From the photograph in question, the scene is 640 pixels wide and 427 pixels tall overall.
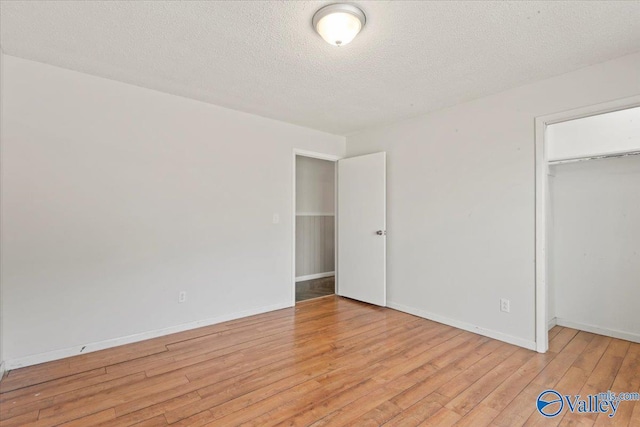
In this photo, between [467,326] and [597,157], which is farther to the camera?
[467,326]

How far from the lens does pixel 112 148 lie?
2.75m

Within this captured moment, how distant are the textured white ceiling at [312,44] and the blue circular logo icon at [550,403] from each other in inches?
93.8

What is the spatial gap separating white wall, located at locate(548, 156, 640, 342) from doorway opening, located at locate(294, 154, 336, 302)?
10.4 feet

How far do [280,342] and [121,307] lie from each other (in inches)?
58.0

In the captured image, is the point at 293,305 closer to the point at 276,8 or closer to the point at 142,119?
the point at 142,119

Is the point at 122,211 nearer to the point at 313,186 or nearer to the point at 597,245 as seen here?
the point at 313,186

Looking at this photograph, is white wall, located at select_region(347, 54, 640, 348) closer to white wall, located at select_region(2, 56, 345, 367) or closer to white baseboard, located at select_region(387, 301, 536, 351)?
white baseboard, located at select_region(387, 301, 536, 351)

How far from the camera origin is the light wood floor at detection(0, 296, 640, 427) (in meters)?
1.82

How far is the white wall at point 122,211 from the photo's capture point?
7.87 ft

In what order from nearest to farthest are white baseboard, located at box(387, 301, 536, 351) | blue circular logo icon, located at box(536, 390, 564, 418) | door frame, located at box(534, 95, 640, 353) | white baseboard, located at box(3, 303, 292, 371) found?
blue circular logo icon, located at box(536, 390, 564, 418)
white baseboard, located at box(3, 303, 292, 371)
door frame, located at box(534, 95, 640, 353)
white baseboard, located at box(387, 301, 536, 351)

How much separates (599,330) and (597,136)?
187 centimetres

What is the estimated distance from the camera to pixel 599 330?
2.99 meters

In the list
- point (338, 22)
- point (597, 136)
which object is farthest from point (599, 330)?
point (338, 22)

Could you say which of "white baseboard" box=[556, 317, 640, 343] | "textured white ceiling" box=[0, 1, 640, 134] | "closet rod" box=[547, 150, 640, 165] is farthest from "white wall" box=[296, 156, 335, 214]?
"white baseboard" box=[556, 317, 640, 343]
